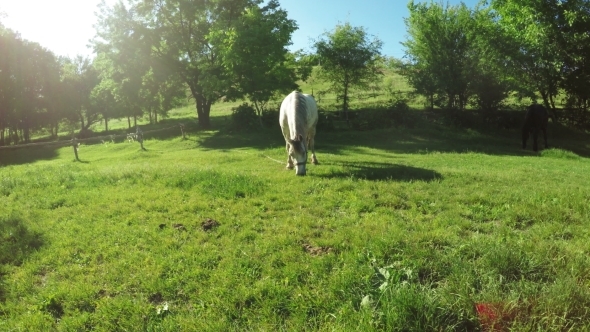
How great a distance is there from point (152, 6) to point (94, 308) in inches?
1261

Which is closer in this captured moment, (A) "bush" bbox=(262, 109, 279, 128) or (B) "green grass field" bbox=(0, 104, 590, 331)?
(B) "green grass field" bbox=(0, 104, 590, 331)

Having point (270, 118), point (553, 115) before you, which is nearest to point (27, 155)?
point (270, 118)

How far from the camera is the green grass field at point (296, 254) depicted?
146 inches

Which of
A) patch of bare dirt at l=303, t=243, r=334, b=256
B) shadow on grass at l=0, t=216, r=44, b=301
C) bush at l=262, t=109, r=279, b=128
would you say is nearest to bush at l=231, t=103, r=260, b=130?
bush at l=262, t=109, r=279, b=128

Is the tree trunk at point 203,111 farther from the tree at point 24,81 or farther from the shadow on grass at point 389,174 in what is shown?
the shadow on grass at point 389,174

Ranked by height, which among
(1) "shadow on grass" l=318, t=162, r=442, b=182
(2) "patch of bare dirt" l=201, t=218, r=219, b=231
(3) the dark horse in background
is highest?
(3) the dark horse in background

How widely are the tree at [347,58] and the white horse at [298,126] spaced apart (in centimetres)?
1873

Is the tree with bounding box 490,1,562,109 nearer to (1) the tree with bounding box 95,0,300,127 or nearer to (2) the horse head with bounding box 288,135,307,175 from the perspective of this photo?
(1) the tree with bounding box 95,0,300,127

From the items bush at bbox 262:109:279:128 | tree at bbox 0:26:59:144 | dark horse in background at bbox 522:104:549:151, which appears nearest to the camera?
dark horse in background at bbox 522:104:549:151

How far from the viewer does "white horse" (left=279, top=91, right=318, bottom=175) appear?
10.3m

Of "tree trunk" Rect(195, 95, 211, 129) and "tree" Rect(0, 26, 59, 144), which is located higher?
"tree" Rect(0, 26, 59, 144)

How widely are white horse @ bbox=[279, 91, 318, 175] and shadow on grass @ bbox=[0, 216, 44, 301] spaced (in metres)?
6.28

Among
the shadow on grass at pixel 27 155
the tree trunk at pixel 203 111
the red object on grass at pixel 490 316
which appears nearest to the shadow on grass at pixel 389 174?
the red object on grass at pixel 490 316

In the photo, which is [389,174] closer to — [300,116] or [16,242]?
[300,116]
